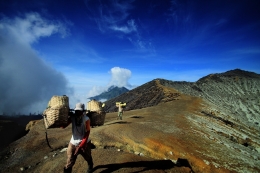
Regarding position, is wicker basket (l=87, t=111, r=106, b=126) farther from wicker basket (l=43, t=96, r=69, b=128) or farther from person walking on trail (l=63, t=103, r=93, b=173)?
wicker basket (l=43, t=96, r=69, b=128)

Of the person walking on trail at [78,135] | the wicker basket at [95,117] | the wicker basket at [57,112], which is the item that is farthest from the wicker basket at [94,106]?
the wicker basket at [57,112]

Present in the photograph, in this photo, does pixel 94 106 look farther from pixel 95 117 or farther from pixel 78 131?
pixel 78 131

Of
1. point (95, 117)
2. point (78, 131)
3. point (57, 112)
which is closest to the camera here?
point (57, 112)

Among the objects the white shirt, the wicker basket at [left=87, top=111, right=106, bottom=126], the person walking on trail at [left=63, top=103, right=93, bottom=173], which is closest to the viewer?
the person walking on trail at [left=63, top=103, right=93, bottom=173]

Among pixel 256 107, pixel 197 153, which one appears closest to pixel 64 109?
pixel 197 153

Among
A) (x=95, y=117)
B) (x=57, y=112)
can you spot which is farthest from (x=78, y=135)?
(x=57, y=112)

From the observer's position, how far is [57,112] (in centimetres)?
548

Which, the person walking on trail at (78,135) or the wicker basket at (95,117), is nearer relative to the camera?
the person walking on trail at (78,135)

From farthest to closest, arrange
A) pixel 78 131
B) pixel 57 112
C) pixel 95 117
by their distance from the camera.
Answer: pixel 95 117, pixel 78 131, pixel 57 112

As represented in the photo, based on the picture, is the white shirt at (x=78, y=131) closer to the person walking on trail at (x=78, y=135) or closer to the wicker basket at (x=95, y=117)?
the person walking on trail at (x=78, y=135)

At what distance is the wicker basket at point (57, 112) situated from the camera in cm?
549

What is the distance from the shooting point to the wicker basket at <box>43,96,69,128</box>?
18.0 ft

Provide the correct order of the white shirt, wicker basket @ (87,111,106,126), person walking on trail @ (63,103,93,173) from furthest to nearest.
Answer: wicker basket @ (87,111,106,126), the white shirt, person walking on trail @ (63,103,93,173)

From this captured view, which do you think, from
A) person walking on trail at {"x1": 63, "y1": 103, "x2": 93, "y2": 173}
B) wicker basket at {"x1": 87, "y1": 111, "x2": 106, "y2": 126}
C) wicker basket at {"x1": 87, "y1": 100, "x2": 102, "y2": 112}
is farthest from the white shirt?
wicker basket at {"x1": 87, "y1": 100, "x2": 102, "y2": 112}
